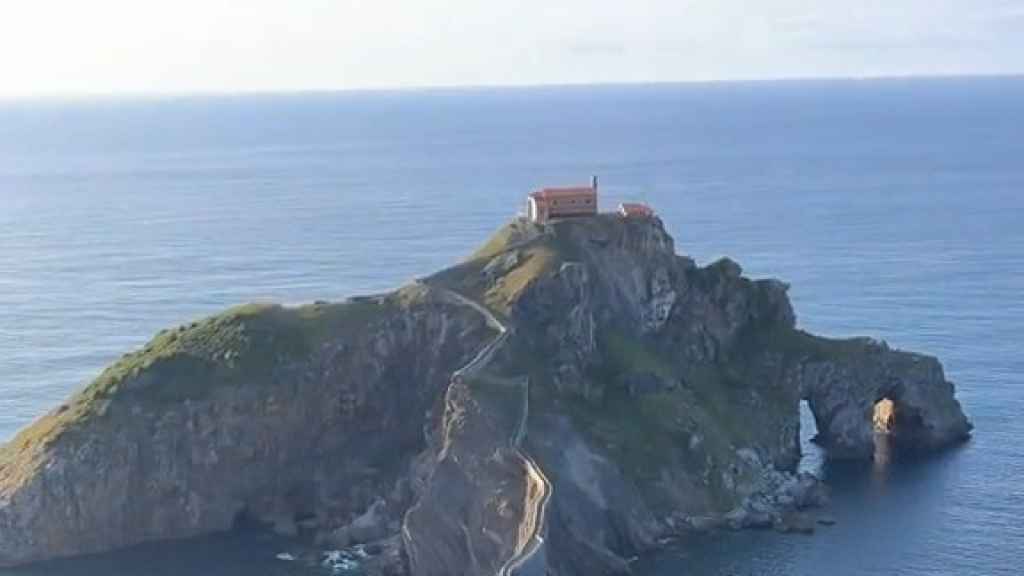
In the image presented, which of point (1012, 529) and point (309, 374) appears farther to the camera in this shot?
point (309, 374)

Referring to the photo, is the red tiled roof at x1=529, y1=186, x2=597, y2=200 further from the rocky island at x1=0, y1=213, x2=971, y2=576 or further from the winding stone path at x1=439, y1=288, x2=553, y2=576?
the winding stone path at x1=439, y1=288, x2=553, y2=576

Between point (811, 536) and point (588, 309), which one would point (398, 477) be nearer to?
point (588, 309)

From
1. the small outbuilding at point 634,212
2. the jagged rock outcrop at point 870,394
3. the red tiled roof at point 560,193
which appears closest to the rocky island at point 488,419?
the jagged rock outcrop at point 870,394

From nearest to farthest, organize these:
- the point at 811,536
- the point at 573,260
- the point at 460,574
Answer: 1. the point at 460,574
2. the point at 811,536
3. the point at 573,260

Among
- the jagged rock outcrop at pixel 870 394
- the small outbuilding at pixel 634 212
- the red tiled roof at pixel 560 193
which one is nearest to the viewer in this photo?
the jagged rock outcrop at pixel 870 394

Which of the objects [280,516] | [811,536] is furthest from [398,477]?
[811,536]

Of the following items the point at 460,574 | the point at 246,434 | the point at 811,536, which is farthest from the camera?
the point at 246,434

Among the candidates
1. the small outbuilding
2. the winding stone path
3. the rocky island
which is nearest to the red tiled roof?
the rocky island

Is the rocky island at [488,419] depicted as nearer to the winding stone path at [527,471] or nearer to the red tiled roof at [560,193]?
the winding stone path at [527,471]
